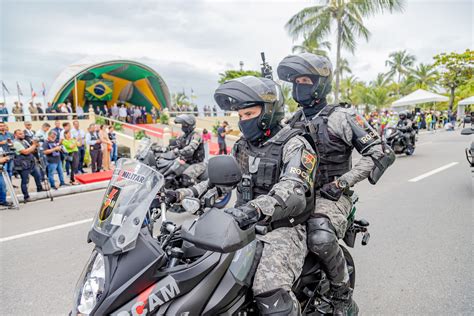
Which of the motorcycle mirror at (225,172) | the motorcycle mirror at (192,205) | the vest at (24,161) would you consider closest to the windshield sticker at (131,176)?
the motorcycle mirror at (192,205)

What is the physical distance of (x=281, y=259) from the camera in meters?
2.08

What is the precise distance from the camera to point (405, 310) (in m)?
3.14

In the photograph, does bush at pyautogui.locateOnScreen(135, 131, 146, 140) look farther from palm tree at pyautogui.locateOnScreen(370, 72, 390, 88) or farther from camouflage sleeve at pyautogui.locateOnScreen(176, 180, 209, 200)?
palm tree at pyautogui.locateOnScreen(370, 72, 390, 88)

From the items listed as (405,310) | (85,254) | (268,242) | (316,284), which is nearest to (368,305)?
(405,310)

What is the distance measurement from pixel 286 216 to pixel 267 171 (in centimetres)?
37

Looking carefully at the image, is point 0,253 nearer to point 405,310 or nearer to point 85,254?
point 85,254

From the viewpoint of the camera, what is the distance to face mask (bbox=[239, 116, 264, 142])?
2.34 metres

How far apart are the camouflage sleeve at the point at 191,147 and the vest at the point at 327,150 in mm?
3480

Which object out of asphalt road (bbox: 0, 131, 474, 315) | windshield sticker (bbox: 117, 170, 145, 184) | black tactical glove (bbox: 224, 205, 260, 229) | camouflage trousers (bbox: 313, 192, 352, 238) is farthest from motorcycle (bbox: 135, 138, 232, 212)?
black tactical glove (bbox: 224, 205, 260, 229)

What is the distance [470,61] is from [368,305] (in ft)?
150

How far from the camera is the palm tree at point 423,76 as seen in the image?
50.4m

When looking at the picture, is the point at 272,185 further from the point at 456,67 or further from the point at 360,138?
the point at 456,67

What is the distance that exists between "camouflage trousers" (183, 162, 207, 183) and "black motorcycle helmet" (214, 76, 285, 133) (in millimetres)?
3942

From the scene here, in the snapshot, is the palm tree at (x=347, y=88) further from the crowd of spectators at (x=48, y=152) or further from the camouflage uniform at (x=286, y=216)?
the camouflage uniform at (x=286, y=216)
